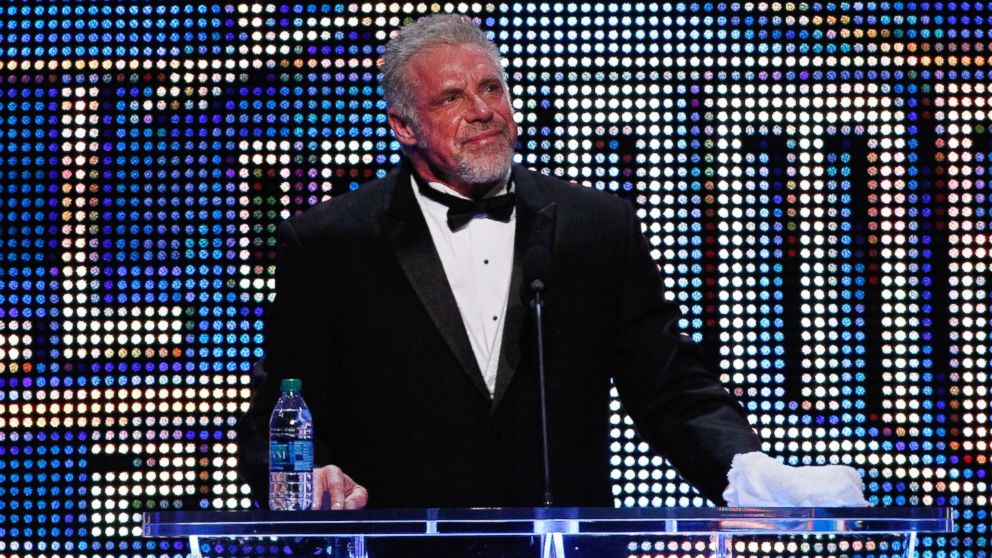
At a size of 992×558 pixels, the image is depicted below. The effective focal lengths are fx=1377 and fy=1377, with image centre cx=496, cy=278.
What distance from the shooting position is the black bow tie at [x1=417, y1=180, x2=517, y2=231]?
Answer: 3225 mm

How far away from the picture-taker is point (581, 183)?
4598 mm

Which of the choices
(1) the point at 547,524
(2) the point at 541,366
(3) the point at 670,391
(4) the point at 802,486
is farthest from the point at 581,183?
(1) the point at 547,524

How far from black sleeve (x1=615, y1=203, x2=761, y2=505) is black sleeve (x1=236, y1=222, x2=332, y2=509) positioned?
710 millimetres

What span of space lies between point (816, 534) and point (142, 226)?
316 centimetres

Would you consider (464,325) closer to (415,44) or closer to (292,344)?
(292,344)

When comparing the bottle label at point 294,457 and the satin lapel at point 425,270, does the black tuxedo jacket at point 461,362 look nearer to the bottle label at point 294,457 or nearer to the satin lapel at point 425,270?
the satin lapel at point 425,270

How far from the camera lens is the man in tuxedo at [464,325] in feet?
10.0

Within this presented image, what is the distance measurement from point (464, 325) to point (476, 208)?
0.98 ft

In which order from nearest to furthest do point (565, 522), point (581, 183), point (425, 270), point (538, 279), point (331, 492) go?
point (565, 522) → point (331, 492) → point (538, 279) → point (425, 270) → point (581, 183)

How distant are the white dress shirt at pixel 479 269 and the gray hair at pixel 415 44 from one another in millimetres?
231

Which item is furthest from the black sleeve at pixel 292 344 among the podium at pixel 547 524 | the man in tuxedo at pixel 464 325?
the podium at pixel 547 524

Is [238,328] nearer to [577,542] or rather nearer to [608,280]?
[608,280]

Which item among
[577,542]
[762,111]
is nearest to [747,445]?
[577,542]

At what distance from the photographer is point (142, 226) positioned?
4.65m
